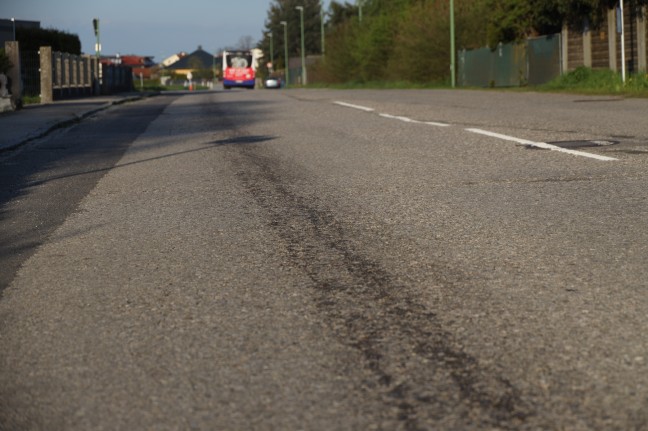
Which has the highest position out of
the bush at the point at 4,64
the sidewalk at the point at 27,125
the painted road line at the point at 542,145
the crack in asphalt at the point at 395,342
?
the bush at the point at 4,64

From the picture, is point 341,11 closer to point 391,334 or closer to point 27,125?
point 27,125

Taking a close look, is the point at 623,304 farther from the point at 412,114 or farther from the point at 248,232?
the point at 412,114

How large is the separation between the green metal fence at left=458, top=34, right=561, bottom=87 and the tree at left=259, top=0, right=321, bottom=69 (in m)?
91.6

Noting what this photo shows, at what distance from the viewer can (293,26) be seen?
14188cm

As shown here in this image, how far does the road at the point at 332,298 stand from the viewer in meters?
2.92

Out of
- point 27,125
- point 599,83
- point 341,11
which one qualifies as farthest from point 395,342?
point 341,11

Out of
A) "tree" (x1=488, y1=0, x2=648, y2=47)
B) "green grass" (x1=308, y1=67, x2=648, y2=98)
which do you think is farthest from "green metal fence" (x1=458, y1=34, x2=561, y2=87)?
"green grass" (x1=308, y1=67, x2=648, y2=98)

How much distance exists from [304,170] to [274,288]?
461 centimetres

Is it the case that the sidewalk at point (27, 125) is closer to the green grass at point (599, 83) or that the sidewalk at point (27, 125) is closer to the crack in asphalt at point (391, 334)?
the crack in asphalt at point (391, 334)

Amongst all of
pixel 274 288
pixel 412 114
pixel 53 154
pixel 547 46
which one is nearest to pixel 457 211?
pixel 274 288

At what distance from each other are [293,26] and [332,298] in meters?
140

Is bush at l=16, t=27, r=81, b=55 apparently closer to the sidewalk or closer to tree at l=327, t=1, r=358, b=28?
the sidewalk

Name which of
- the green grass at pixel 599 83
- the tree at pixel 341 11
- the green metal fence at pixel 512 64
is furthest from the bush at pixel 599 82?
the tree at pixel 341 11

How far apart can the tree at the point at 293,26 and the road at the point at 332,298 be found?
132 meters
